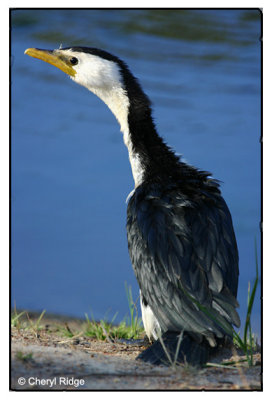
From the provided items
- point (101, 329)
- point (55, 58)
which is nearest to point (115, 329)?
point (101, 329)

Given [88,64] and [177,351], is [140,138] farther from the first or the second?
[177,351]

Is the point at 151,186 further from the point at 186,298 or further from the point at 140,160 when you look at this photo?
the point at 186,298

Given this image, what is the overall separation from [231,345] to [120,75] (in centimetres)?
241

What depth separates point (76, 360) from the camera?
3.19 m

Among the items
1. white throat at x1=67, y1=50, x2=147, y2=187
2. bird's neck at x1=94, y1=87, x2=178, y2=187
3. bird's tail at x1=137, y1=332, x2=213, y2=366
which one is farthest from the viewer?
white throat at x1=67, y1=50, x2=147, y2=187

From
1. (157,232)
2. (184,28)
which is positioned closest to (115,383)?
(157,232)

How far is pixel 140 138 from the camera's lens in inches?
175

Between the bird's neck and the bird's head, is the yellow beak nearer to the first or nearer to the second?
the bird's head

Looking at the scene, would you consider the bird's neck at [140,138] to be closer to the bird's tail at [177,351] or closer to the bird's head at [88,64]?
the bird's head at [88,64]

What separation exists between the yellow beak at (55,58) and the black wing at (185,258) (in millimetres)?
1427

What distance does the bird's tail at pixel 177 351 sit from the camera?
322 cm

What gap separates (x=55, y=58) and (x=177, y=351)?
2.97m

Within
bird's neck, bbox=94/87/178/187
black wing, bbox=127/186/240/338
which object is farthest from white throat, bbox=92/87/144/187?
black wing, bbox=127/186/240/338

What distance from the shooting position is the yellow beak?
4.89 meters
